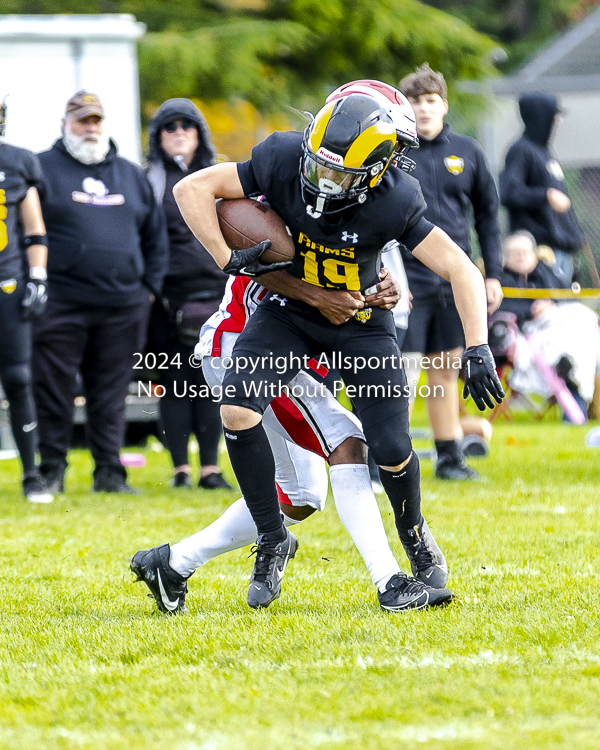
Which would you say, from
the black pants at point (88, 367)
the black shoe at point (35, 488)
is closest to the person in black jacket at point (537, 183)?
the black pants at point (88, 367)

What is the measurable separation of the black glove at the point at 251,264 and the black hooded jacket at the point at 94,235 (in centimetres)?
306

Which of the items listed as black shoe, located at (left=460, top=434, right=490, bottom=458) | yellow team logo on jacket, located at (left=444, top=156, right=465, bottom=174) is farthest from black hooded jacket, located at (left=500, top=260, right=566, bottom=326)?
yellow team logo on jacket, located at (left=444, top=156, right=465, bottom=174)

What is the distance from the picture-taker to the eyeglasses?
268 inches

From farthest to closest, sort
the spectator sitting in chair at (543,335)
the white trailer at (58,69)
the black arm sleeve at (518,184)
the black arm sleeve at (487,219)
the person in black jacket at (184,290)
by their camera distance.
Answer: the spectator sitting in chair at (543,335) < the black arm sleeve at (518,184) < the white trailer at (58,69) < the person in black jacket at (184,290) < the black arm sleeve at (487,219)

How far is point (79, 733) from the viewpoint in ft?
8.15

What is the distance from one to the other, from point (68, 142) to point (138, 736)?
4864 millimetres

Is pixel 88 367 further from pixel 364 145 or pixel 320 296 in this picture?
pixel 364 145

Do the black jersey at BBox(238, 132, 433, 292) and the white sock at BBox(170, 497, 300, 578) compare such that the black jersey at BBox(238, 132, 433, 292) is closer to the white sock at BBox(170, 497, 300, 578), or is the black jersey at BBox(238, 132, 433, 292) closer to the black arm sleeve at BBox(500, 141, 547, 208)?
the white sock at BBox(170, 497, 300, 578)

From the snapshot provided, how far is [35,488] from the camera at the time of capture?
6.38 meters

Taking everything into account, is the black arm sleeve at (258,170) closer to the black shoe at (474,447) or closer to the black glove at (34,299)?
the black glove at (34,299)

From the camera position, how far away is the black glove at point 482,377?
3605 mm

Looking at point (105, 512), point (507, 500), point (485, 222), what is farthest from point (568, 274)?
point (105, 512)

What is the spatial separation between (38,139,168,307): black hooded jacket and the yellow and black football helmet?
10.6 ft

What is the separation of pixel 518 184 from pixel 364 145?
6.45 metres
